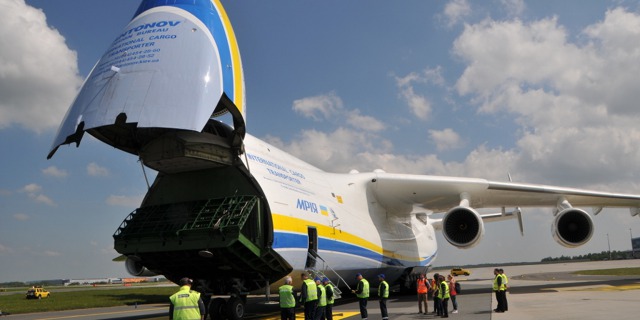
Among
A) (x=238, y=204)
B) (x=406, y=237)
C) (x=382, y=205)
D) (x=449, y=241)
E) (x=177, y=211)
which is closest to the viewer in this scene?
(x=238, y=204)

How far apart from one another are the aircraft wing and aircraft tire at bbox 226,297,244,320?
688cm

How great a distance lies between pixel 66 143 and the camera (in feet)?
26.8

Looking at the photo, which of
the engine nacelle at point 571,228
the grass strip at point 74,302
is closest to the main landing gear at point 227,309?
the grass strip at point 74,302

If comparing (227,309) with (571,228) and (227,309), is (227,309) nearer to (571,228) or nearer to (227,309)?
(227,309)

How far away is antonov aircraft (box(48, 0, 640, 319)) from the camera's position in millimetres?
8109

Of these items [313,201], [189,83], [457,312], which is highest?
[189,83]

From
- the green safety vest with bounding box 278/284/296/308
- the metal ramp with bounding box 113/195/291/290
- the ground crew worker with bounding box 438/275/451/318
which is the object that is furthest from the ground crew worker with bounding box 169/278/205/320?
the ground crew worker with bounding box 438/275/451/318

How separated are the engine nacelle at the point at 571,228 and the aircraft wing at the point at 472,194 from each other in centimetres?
106

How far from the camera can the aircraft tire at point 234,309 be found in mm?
9602

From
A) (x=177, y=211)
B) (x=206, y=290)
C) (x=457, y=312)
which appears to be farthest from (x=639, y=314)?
(x=177, y=211)

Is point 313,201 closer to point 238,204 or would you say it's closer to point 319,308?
point 238,204

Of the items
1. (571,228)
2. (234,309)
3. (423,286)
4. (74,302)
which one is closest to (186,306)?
(234,309)

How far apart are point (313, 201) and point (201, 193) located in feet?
8.64

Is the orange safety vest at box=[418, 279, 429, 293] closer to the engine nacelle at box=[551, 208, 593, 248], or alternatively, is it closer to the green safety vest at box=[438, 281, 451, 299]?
the green safety vest at box=[438, 281, 451, 299]
